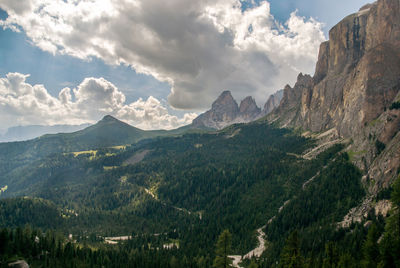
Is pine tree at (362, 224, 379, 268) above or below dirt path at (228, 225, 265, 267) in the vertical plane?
above

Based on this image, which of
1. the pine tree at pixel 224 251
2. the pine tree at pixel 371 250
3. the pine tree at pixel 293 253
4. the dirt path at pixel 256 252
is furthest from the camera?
the dirt path at pixel 256 252

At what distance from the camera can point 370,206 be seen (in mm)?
116250

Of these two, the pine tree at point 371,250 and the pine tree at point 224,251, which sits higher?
the pine tree at point 371,250

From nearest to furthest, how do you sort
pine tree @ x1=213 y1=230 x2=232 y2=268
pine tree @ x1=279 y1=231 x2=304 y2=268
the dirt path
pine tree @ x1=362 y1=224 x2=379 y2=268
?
1. pine tree @ x1=362 y1=224 x2=379 y2=268
2. pine tree @ x1=279 y1=231 x2=304 y2=268
3. pine tree @ x1=213 y1=230 x2=232 y2=268
4. the dirt path

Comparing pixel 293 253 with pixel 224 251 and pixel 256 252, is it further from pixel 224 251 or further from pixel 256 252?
pixel 256 252

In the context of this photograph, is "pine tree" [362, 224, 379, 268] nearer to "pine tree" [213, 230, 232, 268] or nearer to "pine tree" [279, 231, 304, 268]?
"pine tree" [279, 231, 304, 268]

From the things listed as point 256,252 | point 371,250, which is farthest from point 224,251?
point 256,252

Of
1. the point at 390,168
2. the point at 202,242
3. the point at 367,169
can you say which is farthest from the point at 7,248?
the point at 367,169

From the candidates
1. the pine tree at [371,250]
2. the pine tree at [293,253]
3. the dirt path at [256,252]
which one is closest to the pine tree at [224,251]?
the pine tree at [293,253]

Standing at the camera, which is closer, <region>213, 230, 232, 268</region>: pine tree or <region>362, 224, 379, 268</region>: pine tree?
<region>362, 224, 379, 268</region>: pine tree

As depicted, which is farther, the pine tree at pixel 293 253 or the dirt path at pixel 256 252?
the dirt path at pixel 256 252

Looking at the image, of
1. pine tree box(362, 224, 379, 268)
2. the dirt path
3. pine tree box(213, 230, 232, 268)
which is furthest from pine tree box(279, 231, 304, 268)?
the dirt path

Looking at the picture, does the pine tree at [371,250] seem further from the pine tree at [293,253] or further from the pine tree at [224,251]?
the pine tree at [224,251]

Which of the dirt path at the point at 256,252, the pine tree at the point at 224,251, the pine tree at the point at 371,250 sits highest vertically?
the pine tree at the point at 371,250
